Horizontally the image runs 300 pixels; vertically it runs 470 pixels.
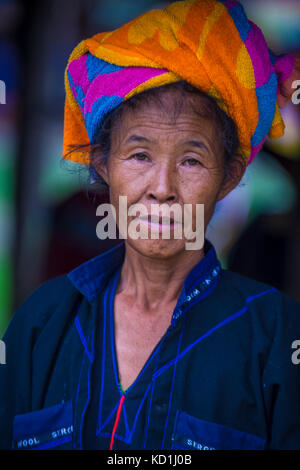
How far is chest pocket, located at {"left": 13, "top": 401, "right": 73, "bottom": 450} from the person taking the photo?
159 centimetres

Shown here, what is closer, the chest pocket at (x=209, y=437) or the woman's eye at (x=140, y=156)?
the chest pocket at (x=209, y=437)

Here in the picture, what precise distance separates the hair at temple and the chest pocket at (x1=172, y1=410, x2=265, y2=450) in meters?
0.82

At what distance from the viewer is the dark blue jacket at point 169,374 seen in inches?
58.6

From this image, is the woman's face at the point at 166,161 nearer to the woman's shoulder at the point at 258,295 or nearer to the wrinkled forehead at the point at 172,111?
the wrinkled forehead at the point at 172,111

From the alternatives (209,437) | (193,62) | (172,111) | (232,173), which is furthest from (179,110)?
Result: (209,437)

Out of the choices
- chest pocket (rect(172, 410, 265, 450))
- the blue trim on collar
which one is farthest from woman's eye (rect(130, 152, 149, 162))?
chest pocket (rect(172, 410, 265, 450))

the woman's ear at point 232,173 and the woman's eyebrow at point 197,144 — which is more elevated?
the woman's eyebrow at point 197,144

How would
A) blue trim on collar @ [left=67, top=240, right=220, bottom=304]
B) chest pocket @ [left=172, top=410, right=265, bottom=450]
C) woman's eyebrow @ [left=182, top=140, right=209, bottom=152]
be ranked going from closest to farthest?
chest pocket @ [left=172, top=410, right=265, bottom=450] < woman's eyebrow @ [left=182, top=140, right=209, bottom=152] < blue trim on collar @ [left=67, top=240, right=220, bottom=304]

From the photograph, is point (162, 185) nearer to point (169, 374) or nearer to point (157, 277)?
point (157, 277)

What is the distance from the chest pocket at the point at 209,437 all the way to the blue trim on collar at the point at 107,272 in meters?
0.38

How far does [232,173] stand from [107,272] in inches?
23.0

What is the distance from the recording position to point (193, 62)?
4.85 feet

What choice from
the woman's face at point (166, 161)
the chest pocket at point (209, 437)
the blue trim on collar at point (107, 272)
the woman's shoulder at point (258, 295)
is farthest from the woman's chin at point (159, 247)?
the chest pocket at point (209, 437)

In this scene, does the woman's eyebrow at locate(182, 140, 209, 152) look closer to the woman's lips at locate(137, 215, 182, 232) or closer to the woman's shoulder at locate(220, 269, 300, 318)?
the woman's lips at locate(137, 215, 182, 232)
